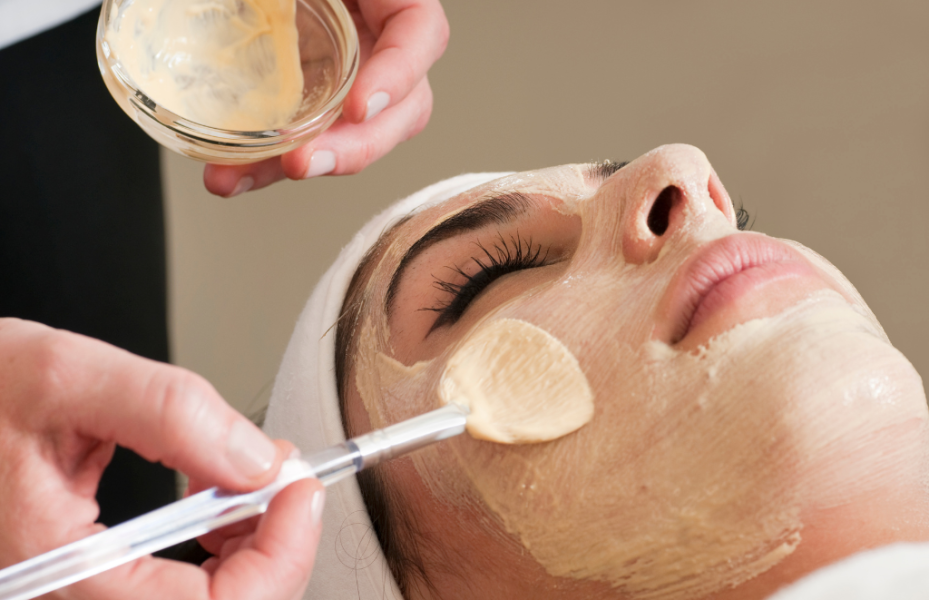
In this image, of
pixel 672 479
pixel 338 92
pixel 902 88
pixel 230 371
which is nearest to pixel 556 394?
pixel 672 479

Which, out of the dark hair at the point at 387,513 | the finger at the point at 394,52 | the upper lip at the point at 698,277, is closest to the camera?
the upper lip at the point at 698,277

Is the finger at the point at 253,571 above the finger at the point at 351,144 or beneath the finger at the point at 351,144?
beneath

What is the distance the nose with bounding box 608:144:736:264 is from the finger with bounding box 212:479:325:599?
0.32m

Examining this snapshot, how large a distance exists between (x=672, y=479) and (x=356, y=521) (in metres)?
0.34

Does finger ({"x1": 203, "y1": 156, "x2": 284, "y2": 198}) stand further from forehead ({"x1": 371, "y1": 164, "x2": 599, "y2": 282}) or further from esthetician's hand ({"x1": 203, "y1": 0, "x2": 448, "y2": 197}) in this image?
forehead ({"x1": 371, "y1": 164, "x2": 599, "y2": 282})

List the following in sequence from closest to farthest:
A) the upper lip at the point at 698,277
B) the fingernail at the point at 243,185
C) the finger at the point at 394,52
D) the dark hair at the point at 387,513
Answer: the upper lip at the point at 698,277 < the dark hair at the point at 387,513 < the finger at the point at 394,52 < the fingernail at the point at 243,185

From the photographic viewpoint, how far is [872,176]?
4.68 feet

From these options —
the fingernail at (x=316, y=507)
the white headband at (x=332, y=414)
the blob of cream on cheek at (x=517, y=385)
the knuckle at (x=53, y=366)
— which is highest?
the knuckle at (x=53, y=366)

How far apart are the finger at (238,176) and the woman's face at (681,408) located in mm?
388

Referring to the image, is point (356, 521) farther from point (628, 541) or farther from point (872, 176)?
point (872, 176)

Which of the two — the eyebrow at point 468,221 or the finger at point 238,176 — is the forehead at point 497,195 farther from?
the finger at point 238,176

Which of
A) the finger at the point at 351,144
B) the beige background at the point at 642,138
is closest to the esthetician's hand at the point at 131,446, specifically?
the finger at the point at 351,144

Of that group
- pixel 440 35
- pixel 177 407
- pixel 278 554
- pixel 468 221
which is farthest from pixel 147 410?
pixel 440 35

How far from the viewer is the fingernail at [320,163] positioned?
0.80 m
